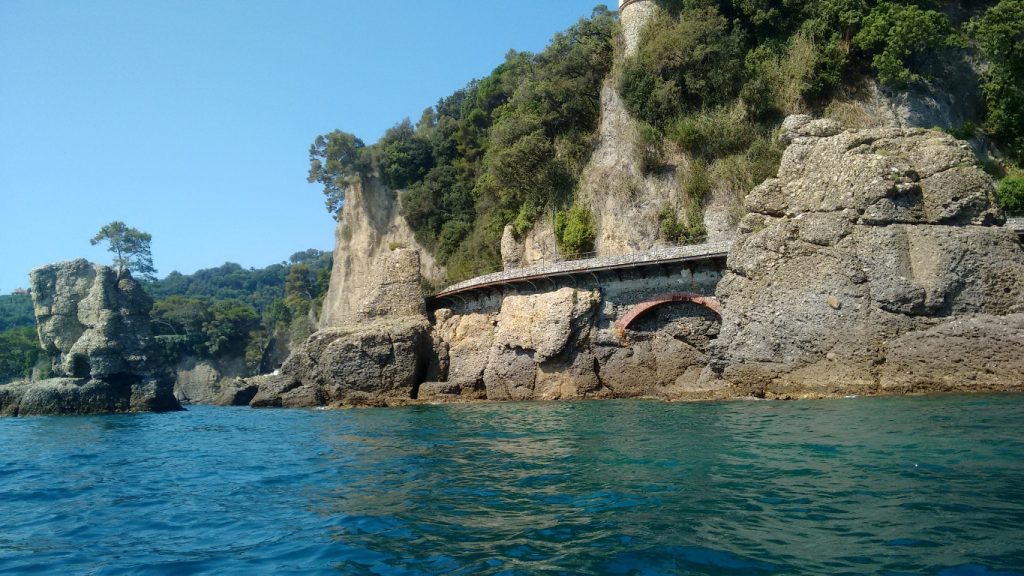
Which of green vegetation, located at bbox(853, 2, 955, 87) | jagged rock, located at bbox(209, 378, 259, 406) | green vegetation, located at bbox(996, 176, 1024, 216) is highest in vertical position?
green vegetation, located at bbox(853, 2, 955, 87)

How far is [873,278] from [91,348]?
42.6 metres

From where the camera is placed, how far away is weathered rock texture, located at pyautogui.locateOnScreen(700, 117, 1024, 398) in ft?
71.2

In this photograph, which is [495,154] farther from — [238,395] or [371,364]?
[238,395]

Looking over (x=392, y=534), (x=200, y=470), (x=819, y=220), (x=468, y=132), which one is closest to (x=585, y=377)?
(x=819, y=220)

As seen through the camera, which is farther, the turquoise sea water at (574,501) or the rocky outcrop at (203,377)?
the rocky outcrop at (203,377)

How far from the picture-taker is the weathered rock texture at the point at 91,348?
44.1 m

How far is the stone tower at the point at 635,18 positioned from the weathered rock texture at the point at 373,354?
16595 mm

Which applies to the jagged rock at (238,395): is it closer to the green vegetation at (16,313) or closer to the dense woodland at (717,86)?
the dense woodland at (717,86)

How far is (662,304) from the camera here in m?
31.0

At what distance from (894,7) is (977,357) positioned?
19.0m

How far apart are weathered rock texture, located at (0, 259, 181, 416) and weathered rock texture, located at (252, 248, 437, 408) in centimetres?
1013

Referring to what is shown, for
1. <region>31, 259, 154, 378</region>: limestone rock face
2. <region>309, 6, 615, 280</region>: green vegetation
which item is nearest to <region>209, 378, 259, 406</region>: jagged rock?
<region>31, 259, 154, 378</region>: limestone rock face

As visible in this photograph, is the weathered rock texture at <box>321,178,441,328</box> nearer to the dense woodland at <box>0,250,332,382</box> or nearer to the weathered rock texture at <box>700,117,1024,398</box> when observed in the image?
the dense woodland at <box>0,250,332,382</box>

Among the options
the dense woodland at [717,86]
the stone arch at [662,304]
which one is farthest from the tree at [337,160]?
the stone arch at [662,304]
